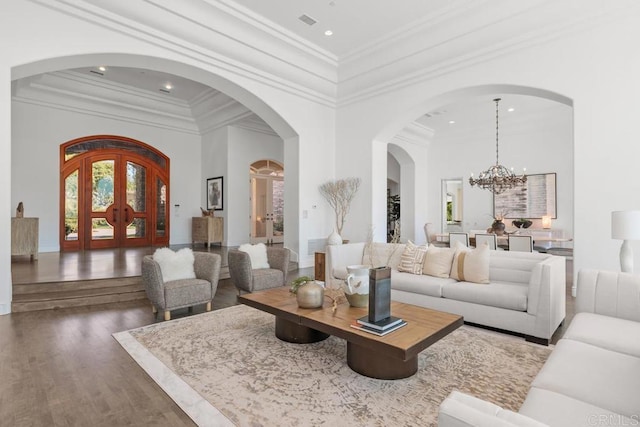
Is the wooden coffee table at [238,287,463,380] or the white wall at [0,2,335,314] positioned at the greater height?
the white wall at [0,2,335,314]

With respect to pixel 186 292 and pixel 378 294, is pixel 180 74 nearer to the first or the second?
pixel 186 292

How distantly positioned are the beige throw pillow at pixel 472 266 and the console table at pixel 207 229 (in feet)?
21.7

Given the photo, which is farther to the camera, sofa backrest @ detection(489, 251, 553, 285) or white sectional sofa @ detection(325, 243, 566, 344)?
sofa backrest @ detection(489, 251, 553, 285)

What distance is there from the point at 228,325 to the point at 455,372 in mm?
2355

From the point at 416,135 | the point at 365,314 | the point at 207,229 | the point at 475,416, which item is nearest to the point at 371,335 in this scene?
the point at 365,314

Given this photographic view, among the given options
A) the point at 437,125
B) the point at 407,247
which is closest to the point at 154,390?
the point at 407,247

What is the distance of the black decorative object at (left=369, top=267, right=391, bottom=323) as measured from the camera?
8.36 ft

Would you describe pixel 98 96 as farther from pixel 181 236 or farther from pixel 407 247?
pixel 407 247

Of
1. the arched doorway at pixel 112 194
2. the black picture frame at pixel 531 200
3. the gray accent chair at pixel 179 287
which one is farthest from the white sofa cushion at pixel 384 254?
the arched doorway at pixel 112 194

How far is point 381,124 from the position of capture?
23.3 ft

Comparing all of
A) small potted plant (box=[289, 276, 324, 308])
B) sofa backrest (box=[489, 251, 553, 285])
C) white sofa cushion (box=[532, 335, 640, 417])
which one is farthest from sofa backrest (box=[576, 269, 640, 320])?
small potted plant (box=[289, 276, 324, 308])

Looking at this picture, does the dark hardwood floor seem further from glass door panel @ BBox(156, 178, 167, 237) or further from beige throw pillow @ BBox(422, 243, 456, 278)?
glass door panel @ BBox(156, 178, 167, 237)

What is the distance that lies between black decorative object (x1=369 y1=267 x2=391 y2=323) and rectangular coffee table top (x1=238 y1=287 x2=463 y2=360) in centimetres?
16

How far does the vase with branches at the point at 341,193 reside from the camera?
7.64m
